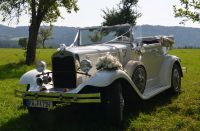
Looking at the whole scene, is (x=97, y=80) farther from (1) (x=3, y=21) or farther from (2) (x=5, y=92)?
(1) (x=3, y=21)

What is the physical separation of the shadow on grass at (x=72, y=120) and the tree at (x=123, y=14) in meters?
34.3

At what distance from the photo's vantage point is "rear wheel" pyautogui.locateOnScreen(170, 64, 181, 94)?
10.3 m

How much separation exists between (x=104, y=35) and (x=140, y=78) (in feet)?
5.00

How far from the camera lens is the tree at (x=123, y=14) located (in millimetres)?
43625

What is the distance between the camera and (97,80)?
6996 mm

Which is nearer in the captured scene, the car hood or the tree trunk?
the car hood

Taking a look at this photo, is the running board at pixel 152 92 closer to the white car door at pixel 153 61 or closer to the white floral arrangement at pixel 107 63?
the white car door at pixel 153 61

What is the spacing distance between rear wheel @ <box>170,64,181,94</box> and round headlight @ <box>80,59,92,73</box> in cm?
348

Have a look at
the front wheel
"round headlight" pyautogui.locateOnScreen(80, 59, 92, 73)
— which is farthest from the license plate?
the front wheel

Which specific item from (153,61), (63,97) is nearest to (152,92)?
(153,61)

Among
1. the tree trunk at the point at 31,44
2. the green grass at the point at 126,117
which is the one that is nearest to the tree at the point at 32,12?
the tree trunk at the point at 31,44

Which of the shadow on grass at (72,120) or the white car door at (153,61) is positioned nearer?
the shadow on grass at (72,120)

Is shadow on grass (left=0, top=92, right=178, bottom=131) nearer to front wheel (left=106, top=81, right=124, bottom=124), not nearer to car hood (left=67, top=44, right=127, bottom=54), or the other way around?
front wheel (left=106, top=81, right=124, bottom=124)

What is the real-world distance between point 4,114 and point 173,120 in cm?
370
